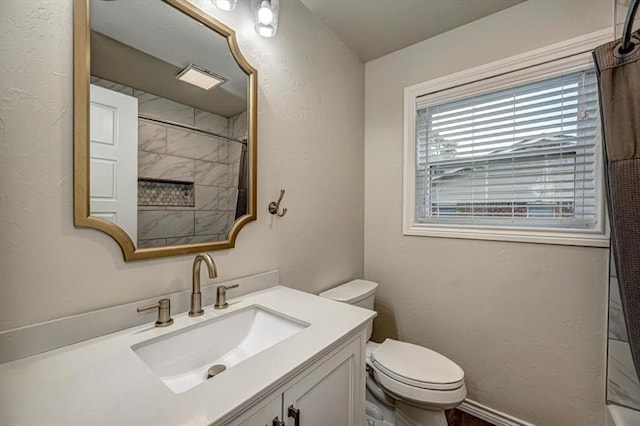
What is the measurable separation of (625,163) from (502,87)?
733 mm

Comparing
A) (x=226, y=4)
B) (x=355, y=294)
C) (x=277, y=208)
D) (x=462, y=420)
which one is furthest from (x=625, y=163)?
(x=226, y=4)

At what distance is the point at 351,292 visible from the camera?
1.64 metres

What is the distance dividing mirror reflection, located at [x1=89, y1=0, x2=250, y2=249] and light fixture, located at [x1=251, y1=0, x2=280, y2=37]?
7.5 inches

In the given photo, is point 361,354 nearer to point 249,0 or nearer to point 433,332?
point 433,332

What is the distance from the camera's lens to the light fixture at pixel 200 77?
1.04 metres

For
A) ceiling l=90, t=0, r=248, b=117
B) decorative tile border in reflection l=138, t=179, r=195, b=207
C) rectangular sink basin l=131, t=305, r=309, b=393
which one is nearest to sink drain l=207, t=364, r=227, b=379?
rectangular sink basin l=131, t=305, r=309, b=393

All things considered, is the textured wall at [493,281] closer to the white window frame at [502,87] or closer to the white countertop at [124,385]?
the white window frame at [502,87]

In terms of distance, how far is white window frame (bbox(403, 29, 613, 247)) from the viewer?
1.30 m

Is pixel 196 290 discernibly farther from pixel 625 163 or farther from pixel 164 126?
pixel 625 163

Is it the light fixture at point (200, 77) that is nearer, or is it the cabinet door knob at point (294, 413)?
the cabinet door knob at point (294, 413)

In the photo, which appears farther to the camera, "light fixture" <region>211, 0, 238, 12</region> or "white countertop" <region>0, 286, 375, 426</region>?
"light fixture" <region>211, 0, 238, 12</region>

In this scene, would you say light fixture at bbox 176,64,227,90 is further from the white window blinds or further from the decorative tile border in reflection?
the white window blinds

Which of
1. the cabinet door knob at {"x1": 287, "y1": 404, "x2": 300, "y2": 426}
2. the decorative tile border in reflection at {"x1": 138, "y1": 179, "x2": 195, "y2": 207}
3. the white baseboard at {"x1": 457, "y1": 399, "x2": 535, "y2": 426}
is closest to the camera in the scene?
the cabinet door knob at {"x1": 287, "y1": 404, "x2": 300, "y2": 426}

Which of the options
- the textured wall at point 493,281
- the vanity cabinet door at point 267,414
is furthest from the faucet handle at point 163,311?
the textured wall at point 493,281
